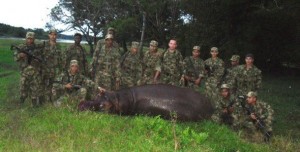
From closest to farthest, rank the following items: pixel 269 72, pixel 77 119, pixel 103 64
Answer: pixel 77 119 < pixel 103 64 < pixel 269 72

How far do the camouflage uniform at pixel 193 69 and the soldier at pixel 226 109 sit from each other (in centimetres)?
125

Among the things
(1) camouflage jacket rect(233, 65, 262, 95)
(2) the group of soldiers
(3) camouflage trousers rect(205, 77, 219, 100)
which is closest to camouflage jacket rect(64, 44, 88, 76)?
(2) the group of soldiers

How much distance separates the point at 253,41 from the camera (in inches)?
1112

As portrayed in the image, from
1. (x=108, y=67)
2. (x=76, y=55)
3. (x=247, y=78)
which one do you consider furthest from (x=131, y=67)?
(x=247, y=78)

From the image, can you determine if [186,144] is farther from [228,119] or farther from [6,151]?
[228,119]

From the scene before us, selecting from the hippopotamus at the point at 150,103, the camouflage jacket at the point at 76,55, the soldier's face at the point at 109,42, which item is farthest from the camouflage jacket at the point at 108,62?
the hippopotamus at the point at 150,103

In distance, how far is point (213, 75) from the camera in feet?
44.5

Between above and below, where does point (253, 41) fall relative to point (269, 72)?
above

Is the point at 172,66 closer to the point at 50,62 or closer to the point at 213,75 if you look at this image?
the point at 213,75

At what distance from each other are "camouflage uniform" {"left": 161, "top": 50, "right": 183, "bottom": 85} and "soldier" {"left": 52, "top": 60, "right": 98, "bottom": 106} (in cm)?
219

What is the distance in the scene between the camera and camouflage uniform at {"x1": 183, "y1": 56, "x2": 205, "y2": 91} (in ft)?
43.9

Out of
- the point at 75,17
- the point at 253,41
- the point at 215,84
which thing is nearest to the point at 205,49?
the point at 253,41

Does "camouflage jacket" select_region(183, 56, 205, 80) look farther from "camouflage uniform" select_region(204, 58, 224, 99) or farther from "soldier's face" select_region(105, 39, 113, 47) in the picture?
"soldier's face" select_region(105, 39, 113, 47)

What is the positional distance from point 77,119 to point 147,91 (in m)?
2.27
